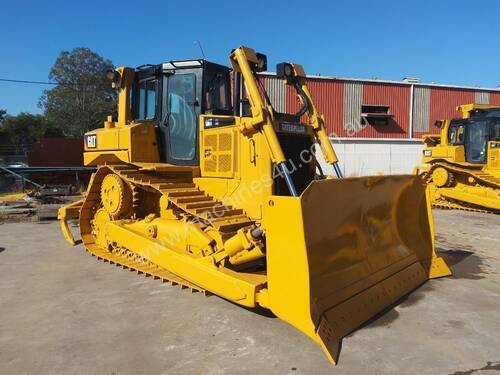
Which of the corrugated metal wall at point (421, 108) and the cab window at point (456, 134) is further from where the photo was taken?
the corrugated metal wall at point (421, 108)

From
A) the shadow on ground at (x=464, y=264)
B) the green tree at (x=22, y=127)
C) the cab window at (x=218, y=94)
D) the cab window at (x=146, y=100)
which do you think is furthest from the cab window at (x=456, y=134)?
the green tree at (x=22, y=127)

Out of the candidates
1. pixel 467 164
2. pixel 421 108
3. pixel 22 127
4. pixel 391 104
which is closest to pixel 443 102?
pixel 421 108

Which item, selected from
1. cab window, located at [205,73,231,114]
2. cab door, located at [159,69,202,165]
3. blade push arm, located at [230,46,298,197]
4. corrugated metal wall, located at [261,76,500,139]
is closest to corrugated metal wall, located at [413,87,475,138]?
corrugated metal wall, located at [261,76,500,139]

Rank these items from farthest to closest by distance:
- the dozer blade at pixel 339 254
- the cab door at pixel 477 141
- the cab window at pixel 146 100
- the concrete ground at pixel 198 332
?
1. the cab door at pixel 477 141
2. the cab window at pixel 146 100
3. the dozer blade at pixel 339 254
4. the concrete ground at pixel 198 332

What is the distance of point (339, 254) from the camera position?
4.32 metres

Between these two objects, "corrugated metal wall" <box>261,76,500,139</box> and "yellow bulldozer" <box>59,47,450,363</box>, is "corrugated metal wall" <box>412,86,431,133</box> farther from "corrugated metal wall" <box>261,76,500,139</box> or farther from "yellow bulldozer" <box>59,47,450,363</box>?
"yellow bulldozer" <box>59,47,450,363</box>

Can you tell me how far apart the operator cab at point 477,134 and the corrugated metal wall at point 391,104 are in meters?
8.59

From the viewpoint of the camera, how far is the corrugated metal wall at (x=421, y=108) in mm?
24625

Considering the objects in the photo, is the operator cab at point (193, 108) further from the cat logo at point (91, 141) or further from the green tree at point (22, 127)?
the green tree at point (22, 127)

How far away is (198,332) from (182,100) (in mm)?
3438

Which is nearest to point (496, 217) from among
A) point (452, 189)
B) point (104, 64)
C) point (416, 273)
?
point (452, 189)

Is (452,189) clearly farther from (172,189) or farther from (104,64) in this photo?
(104,64)

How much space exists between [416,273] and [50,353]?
169 inches

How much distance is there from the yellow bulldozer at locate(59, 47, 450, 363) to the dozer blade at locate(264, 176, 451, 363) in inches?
0.5
